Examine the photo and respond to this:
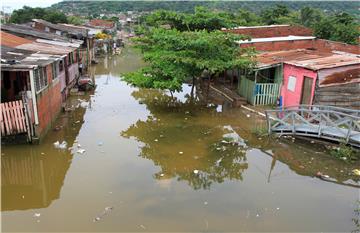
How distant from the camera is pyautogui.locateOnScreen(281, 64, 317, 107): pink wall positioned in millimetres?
14195

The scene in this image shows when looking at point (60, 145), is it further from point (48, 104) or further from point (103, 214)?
point (103, 214)

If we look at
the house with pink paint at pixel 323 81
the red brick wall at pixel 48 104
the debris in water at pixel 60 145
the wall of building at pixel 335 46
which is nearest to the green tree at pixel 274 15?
the wall of building at pixel 335 46

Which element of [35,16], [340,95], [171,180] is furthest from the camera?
[35,16]

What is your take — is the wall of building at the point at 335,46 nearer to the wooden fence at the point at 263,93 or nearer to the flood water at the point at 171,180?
the wooden fence at the point at 263,93

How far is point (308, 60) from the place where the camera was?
50.2 ft

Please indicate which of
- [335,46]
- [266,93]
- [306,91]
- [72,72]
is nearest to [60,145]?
[72,72]

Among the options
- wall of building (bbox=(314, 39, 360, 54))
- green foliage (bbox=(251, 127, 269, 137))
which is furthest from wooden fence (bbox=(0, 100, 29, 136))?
wall of building (bbox=(314, 39, 360, 54))

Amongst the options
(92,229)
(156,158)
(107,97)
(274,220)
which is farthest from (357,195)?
(107,97)

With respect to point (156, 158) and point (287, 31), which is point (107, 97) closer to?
point (156, 158)

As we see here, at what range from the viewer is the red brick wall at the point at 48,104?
11.3 meters

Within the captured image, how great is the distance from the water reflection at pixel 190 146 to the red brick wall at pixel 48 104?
8.77 ft

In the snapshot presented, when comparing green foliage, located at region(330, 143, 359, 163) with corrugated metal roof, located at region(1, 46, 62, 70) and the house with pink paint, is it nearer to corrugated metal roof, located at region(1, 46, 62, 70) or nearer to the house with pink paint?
the house with pink paint

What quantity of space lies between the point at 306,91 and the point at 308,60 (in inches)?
62.9

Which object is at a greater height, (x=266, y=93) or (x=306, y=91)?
(x=306, y=91)
